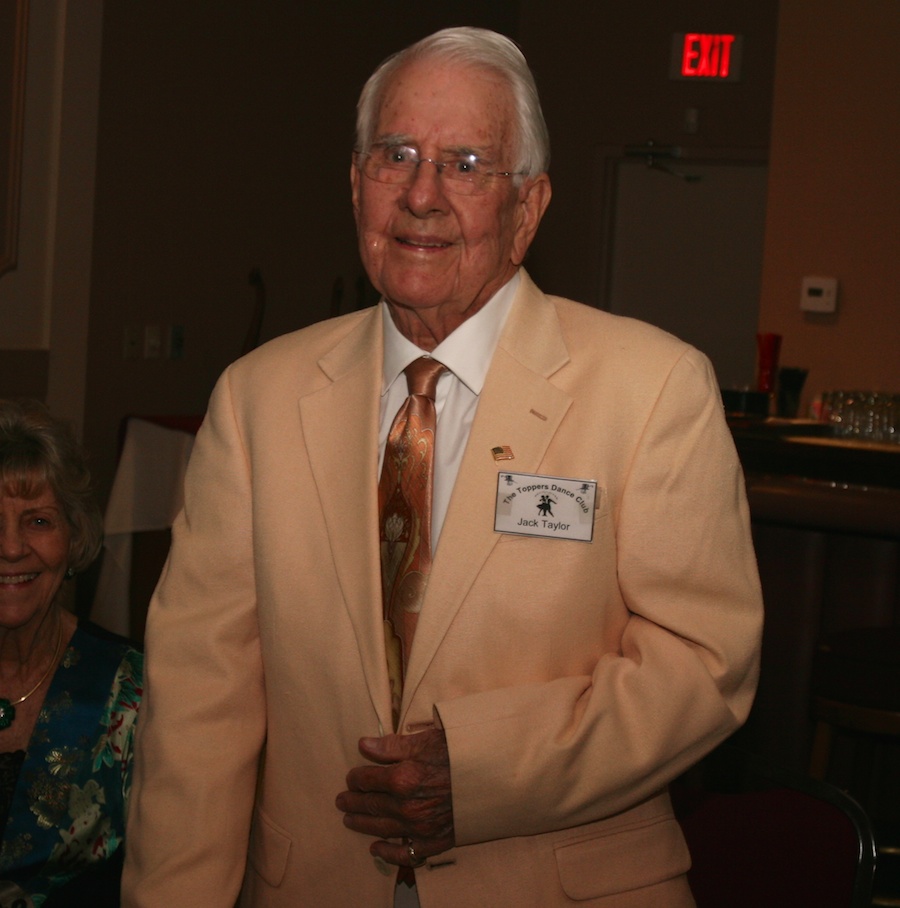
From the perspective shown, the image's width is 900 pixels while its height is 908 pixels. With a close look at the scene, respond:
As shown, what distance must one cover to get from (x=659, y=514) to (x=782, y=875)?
67 cm

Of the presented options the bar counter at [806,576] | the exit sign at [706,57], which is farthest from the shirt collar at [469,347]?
the exit sign at [706,57]

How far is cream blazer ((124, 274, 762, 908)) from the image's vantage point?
1294 millimetres

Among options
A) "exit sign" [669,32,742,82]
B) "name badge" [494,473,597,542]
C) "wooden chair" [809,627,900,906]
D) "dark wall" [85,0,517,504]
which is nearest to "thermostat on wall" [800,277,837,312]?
"wooden chair" [809,627,900,906]

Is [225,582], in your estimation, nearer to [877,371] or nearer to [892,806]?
[892,806]

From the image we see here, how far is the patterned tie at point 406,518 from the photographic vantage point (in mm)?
1393

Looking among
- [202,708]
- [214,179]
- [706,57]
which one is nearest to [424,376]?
[202,708]

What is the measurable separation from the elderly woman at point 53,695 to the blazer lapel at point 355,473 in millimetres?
848

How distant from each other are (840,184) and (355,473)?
3868 mm

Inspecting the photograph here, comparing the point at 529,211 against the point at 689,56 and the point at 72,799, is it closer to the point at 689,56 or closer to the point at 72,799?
the point at 72,799

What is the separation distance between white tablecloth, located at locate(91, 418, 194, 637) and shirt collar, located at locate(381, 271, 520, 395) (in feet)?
9.70

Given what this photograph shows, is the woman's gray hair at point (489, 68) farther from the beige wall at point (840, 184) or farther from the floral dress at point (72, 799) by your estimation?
the beige wall at point (840, 184)

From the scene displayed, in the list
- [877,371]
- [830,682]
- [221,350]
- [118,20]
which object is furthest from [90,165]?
[830,682]

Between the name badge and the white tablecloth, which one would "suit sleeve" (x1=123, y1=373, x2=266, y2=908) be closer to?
the name badge

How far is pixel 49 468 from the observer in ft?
7.20
